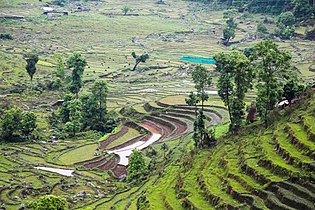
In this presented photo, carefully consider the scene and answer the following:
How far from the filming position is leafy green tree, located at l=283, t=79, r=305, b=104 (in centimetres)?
3628

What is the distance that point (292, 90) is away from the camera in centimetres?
3650

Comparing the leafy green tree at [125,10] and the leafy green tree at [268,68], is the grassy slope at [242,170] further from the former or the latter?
the leafy green tree at [125,10]

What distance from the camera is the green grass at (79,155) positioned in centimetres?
4336

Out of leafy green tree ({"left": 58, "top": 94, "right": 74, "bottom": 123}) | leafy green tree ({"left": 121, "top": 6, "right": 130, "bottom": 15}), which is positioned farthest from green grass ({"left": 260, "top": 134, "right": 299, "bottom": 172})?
leafy green tree ({"left": 121, "top": 6, "right": 130, "bottom": 15})

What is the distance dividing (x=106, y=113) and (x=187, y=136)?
12.7m

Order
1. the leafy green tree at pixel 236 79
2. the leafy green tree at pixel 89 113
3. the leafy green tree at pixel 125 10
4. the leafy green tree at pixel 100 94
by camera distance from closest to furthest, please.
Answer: the leafy green tree at pixel 236 79, the leafy green tree at pixel 100 94, the leafy green tree at pixel 89 113, the leafy green tree at pixel 125 10

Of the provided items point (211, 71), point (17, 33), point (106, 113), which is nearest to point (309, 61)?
point (211, 71)

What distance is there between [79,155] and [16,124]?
7850 millimetres

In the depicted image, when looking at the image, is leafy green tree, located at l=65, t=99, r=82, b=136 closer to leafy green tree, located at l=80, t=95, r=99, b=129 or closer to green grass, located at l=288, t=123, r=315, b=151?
leafy green tree, located at l=80, t=95, r=99, b=129

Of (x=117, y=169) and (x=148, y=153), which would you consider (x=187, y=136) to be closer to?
(x=148, y=153)

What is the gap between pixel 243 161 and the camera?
27.7 m

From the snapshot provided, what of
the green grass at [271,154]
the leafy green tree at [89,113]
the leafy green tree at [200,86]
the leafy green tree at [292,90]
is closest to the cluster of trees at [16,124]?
the leafy green tree at [89,113]

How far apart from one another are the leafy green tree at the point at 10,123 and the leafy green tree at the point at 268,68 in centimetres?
2439

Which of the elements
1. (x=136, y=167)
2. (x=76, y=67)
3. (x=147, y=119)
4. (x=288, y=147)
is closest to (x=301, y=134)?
(x=288, y=147)
